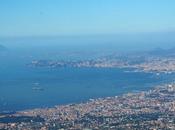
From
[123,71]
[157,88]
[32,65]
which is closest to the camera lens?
[157,88]

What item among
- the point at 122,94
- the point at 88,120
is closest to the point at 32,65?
the point at 122,94

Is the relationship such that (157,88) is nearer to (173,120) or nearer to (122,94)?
(122,94)

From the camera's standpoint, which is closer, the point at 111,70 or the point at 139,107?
the point at 139,107

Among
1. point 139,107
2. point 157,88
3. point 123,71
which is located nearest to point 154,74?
point 123,71

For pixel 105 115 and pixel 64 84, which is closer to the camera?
pixel 105 115

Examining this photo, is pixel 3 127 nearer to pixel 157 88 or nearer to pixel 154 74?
pixel 157 88

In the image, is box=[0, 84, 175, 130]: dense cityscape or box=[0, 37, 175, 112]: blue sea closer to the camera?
box=[0, 84, 175, 130]: dense cityscape

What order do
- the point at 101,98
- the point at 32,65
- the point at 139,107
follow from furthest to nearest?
the point at 32,65, the point at 101,98, the point at 139,107

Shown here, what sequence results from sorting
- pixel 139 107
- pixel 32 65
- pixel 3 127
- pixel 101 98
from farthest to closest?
pixel 32 65, pixel 101 98, pixel 139 107, pixel 3 127

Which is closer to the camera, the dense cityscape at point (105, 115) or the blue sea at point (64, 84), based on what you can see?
the dense cityscape at point (105, 115)
